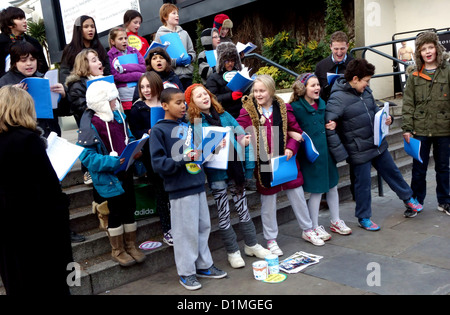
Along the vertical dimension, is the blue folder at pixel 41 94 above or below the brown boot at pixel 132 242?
above

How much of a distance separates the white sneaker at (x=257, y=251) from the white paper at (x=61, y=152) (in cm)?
199

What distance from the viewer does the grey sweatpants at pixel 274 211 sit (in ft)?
15.0

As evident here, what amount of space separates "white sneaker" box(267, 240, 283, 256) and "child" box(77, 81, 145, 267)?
4.23 ft

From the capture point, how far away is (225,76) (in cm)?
508

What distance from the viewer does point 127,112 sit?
16.9ft

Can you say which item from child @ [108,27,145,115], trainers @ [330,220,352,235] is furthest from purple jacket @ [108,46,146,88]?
trainers @ [330,220,352,235]

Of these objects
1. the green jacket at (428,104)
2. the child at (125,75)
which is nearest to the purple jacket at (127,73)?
the child at (125,75)

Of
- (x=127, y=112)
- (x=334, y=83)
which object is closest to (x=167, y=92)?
(x=127, y=112)

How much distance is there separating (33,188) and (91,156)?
1.18 meters

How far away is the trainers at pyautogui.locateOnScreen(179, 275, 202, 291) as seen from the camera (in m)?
3.88

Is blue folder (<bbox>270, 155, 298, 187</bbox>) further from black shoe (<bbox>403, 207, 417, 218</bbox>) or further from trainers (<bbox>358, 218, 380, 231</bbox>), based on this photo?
black shoe (<bbox>403, 207, 417, 218</bbox>)

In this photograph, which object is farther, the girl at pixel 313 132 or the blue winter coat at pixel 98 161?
the girl at pixel 313 132

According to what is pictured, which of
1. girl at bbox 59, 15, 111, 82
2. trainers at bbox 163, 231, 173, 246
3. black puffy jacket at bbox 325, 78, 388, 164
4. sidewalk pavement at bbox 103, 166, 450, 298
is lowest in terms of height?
sidewalk pavement at bbox 103, 166, 450, 298

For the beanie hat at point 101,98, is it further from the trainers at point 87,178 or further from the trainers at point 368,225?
the trainers at point 368,225
